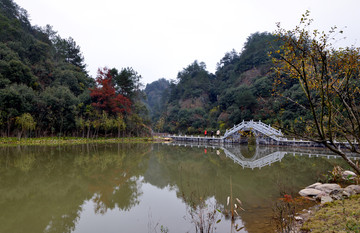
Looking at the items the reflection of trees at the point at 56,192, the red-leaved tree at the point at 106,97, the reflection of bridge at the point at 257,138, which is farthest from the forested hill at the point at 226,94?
the reflection of trees at the point at 56,192

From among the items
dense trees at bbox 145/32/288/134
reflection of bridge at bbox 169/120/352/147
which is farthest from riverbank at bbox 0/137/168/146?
dense trees at bbox 145/32/288/134

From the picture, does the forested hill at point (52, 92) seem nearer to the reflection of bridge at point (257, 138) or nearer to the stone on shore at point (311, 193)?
the reflection of bridge at point (257, 138)

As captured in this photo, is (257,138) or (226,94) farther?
(226,94)

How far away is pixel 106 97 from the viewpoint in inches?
1153

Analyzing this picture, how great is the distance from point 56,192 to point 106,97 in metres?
23.7

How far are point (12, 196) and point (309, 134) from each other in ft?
24.0

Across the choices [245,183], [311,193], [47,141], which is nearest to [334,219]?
[311,193]

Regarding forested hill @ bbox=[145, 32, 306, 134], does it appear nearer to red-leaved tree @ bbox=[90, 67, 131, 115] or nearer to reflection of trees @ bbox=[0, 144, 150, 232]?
red-leaved tree @ bbox=[90, 67, 131, 115]

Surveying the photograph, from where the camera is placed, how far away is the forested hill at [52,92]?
22656 millimetres

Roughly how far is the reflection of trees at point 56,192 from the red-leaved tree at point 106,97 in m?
18.6

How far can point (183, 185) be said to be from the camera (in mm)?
7855

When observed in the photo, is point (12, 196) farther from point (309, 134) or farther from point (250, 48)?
point (250, 48)

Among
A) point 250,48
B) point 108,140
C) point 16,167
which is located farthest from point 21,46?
point 250,48

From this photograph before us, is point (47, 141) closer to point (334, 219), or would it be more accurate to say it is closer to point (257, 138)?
point (257, 138)
